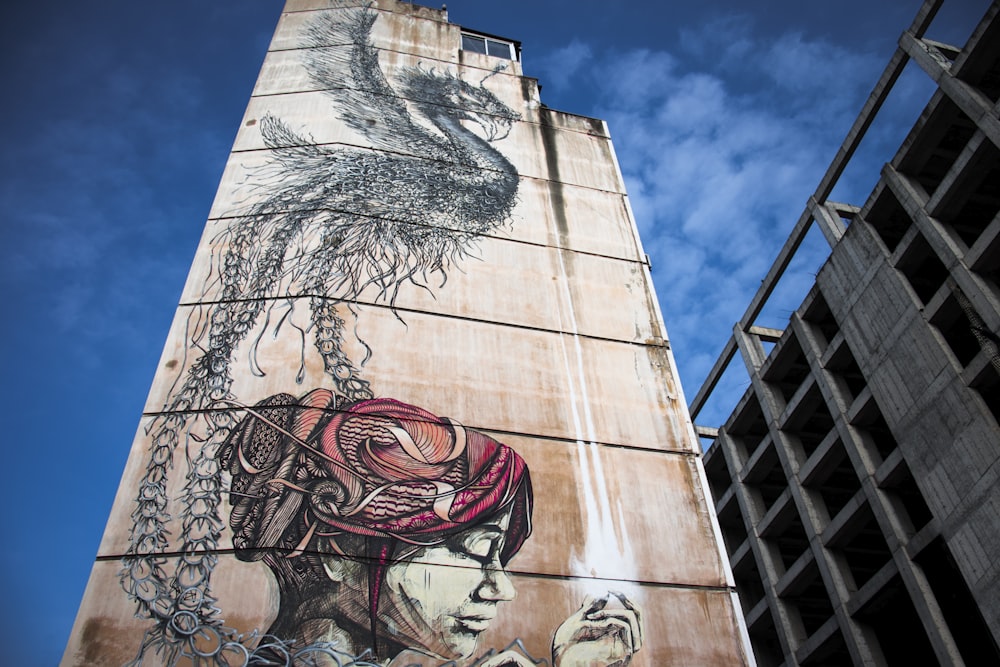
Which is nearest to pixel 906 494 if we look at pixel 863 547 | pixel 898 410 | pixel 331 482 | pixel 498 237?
pixel 898 410

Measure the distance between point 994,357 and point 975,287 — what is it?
1.93m

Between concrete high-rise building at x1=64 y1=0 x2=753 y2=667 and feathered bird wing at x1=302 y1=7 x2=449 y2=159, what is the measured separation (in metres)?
0.10

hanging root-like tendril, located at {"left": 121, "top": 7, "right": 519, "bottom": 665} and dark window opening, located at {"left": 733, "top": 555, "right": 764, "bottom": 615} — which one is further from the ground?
hanging root-like tendril, located at {"left": 121, "top": 7, "right": 519, "bottom": 665}

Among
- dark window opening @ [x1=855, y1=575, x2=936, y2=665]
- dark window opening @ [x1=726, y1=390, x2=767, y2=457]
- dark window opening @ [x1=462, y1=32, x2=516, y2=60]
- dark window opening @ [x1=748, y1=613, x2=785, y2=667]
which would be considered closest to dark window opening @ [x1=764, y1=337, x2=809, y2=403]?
dark window opening @ [x1=726, y1=390, x2=767, y2=457]

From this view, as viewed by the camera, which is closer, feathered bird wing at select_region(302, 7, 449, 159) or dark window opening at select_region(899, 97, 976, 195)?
feathered bird wing at select_region(302, 7, 449, 159)

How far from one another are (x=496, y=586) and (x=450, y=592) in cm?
51

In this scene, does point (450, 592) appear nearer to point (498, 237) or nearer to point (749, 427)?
point (498, 237)

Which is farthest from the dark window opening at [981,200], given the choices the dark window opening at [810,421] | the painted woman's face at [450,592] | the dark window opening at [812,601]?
the painted woman's face at [450,592]

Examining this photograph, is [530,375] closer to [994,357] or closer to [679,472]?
[679,472]

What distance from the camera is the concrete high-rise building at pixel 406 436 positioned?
290 inches

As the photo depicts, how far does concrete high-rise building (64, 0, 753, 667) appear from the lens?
24.2 feet

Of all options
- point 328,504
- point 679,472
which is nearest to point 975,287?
point 679,472

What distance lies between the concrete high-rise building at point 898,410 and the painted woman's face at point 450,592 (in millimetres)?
12015

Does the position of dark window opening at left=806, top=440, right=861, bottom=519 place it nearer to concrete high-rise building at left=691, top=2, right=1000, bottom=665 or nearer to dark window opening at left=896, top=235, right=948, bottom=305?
concrete high-rise building at left=691, top=2, right=1000, bottom=665
